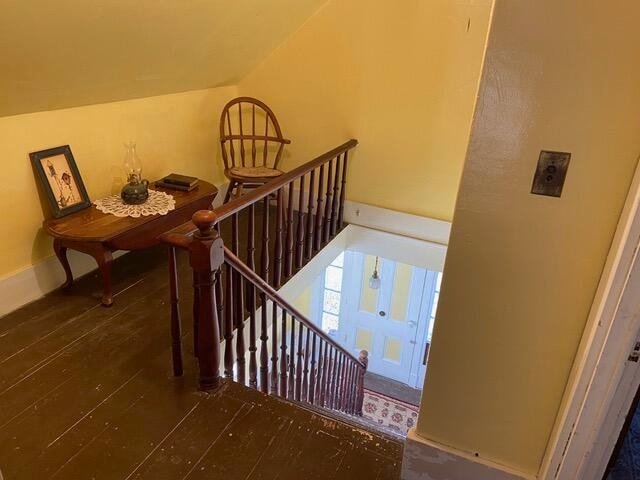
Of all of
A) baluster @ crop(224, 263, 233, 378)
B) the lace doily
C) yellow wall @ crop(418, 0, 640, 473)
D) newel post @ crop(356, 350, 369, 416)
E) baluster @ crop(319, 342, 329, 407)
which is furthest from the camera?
newel post @ crop(356, 350, 369, 416)

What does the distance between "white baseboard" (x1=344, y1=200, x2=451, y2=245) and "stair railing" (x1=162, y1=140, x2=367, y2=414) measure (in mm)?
138

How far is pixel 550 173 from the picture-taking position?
1171 mm

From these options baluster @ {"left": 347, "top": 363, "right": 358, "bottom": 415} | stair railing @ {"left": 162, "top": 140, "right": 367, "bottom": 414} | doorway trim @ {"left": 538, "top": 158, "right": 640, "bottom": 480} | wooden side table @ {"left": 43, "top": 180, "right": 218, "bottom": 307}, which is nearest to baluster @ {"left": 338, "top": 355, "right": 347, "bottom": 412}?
stair railing @ {"left": 162, "top": 140, "right": 367, "bottom": 414}

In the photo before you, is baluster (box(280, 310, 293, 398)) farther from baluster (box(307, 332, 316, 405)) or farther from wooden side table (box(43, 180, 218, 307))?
wooden side table (box(43, 180, 218, 307))

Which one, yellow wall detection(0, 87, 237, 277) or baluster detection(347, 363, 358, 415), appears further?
baluster detection(347, 363, 358, 415)

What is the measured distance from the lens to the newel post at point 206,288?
173 cm

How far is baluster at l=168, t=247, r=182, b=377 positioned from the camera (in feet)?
6.19

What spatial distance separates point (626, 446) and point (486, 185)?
4.29 feet

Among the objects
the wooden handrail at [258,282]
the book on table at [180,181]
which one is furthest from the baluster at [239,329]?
the book on table at [180,181]

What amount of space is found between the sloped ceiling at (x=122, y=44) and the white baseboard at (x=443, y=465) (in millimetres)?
2097

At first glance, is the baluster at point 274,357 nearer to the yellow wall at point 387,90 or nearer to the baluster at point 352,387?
the baluster at point 352,387

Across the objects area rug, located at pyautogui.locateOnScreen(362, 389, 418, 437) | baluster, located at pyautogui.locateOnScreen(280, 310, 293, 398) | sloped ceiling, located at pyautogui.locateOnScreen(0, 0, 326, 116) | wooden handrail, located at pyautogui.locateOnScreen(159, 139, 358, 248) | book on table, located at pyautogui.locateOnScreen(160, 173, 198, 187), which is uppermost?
sloped ceiling, located at pyautogui.locateOnScreen(0, 0, 326, 116)

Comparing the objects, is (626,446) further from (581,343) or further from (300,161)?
(300,161)

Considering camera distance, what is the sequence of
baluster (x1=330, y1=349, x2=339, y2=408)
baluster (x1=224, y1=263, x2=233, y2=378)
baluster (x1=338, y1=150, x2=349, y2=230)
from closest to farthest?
baluster (x1=224, y1=263, x2=233, y2=378) → baluster (x1=330, y1=349, x2=339, y2=408) → baluster (x1=338, y1=150, x2=349, y2=230)
